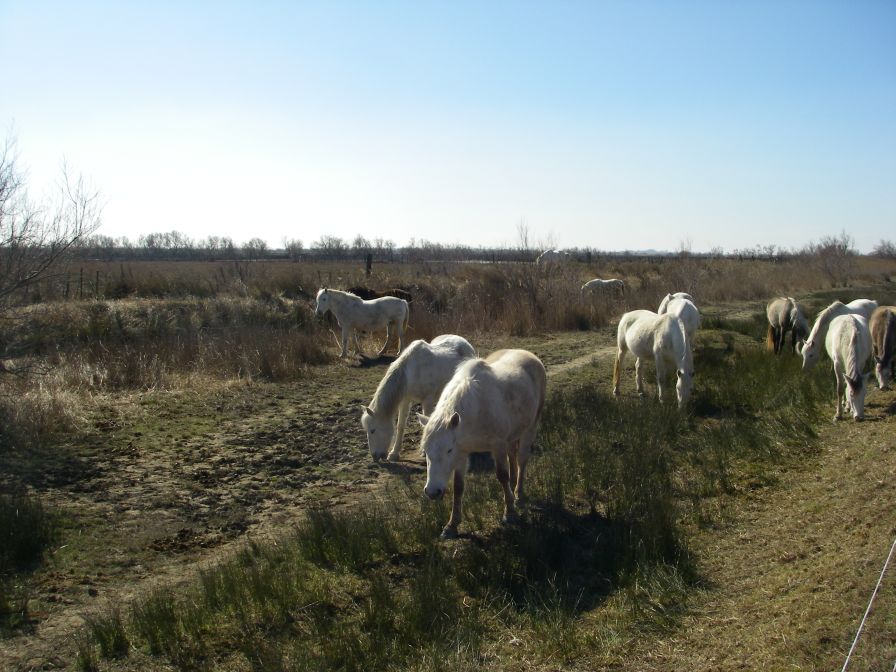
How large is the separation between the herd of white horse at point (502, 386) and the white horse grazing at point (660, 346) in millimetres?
15

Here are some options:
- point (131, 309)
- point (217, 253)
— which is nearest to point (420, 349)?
point (131, 309)

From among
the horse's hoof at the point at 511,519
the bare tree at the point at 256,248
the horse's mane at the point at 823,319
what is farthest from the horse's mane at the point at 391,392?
the bare tree at the point at 256,248

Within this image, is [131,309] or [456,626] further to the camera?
[131,309]

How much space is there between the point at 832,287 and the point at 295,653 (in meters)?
39.9

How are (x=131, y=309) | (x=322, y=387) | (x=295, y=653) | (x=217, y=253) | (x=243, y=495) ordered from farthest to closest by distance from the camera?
1. (x=217, y=253)
2. (x=131, y=309)
3. (x=322, y=387)
4. (x=243, y=495)
5. (x=295, y=653)

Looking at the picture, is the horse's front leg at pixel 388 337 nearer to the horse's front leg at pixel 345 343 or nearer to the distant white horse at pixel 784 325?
the horse's front leg at pixel 345 343

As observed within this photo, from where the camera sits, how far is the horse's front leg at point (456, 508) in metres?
5.89

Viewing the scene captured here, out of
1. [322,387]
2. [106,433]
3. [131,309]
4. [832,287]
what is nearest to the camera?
[106,433]

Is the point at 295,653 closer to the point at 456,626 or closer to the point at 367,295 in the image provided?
the point at 456,626

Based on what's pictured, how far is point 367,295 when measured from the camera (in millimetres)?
19453

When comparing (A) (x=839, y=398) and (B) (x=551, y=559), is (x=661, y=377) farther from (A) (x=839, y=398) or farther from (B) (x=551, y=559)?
(B) (x=551, y=559)

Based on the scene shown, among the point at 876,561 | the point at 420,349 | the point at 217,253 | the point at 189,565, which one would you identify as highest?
the point at 217,253

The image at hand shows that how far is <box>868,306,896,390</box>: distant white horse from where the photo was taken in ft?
32.9

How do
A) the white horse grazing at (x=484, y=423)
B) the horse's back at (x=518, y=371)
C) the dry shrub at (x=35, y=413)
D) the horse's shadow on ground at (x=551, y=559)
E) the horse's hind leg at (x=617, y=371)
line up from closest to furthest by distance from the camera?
1. the horse's shadow on ground at (x=551, y=559)
2. the white horse grazing at (x=484, y=423)
3. the horse's back at (x=518, y=371)
4. the dry shrub at (x=35, y=413)
5. the horse's hind leg at (x=617, y=371)
